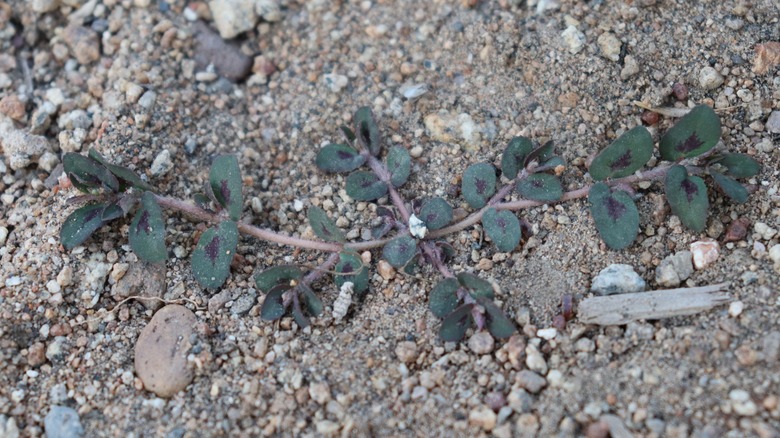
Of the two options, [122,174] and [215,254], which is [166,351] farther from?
[122,174]

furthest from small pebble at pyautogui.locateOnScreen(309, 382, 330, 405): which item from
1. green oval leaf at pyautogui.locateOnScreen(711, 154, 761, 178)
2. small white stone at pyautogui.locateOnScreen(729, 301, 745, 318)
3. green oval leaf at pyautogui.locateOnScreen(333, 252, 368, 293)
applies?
green oval leaf at pyautogui.locateOnScreen(711, 154, 761, 178)

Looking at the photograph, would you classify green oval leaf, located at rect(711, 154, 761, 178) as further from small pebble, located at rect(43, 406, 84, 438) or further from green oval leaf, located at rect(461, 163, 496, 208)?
small pebble, located at rect(43, 406, 84, 438)

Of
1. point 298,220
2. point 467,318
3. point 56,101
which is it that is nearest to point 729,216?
point 467,318

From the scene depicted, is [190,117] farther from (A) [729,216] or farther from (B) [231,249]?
(A) [729,216]

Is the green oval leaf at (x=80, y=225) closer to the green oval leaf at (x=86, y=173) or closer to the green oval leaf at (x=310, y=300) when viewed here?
the green oval leaf at (x=86, y=173)

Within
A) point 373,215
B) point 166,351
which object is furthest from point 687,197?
point 166,351

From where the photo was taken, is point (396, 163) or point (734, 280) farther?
point (396, 163)
